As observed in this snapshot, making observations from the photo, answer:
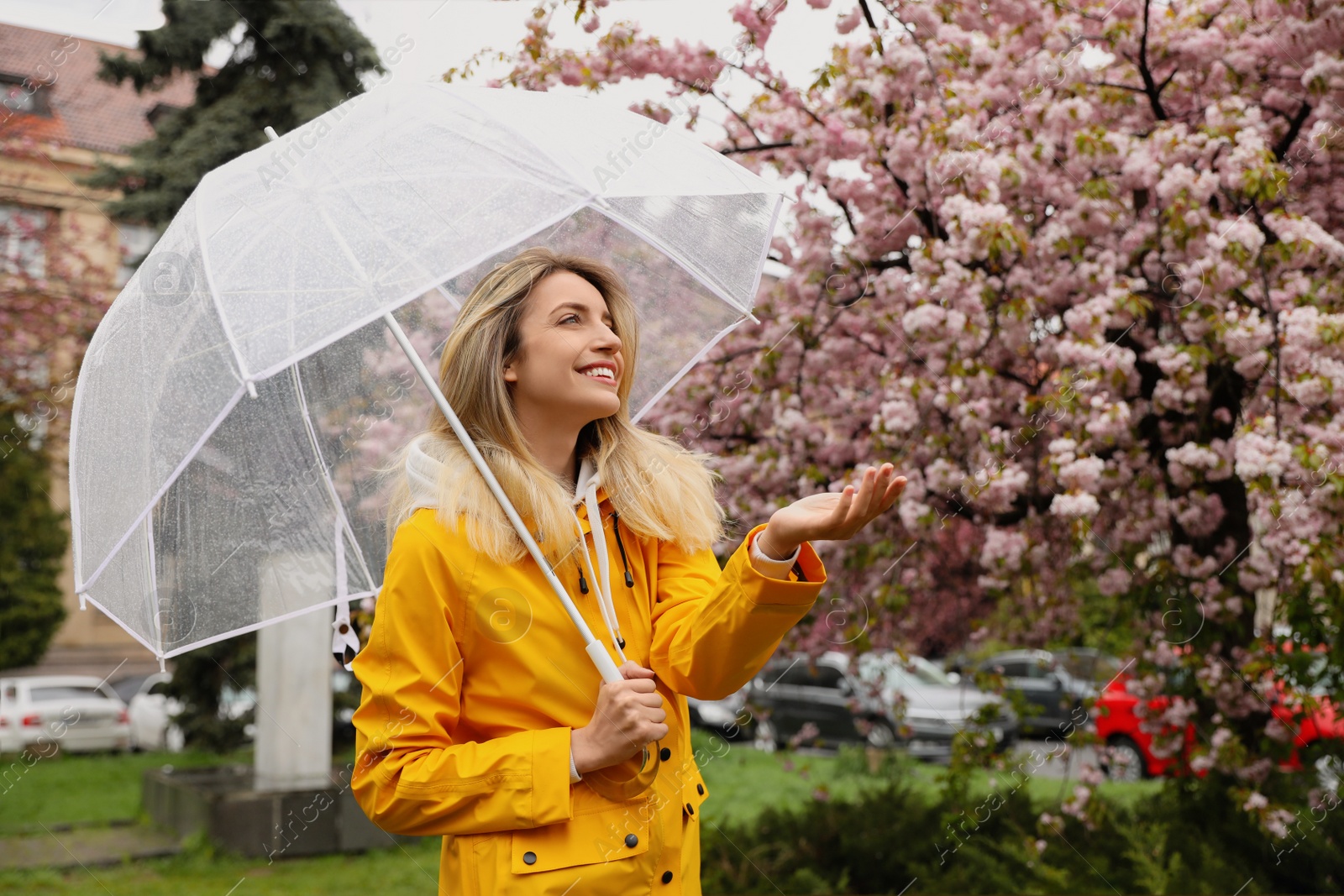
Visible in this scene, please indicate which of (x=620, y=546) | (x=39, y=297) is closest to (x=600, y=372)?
(x=620, y=546)

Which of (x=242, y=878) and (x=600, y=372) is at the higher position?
(x=600, y=372)

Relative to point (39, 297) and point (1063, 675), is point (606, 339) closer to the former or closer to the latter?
point (1063, 675)

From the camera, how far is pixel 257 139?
10273mm

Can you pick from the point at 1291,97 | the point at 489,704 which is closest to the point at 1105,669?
the point at 1291,97

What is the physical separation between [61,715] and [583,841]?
18.1m

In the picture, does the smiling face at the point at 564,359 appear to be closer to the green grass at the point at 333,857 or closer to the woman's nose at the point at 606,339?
the woman's nose at the point at 606,339

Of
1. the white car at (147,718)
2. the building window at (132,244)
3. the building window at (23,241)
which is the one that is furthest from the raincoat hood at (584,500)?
the white car at (147,718)

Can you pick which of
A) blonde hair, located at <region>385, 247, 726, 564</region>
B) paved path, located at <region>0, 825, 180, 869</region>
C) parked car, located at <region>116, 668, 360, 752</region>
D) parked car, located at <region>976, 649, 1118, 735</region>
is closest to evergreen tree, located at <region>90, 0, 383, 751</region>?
parked car, located at <region>116, 668, 360, 752</region>

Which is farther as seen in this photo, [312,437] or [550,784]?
[312,437]

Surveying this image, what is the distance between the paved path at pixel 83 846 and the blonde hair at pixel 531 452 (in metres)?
6.55

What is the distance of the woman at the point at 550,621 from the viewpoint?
172 cm

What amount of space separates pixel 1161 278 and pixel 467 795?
381 centimetres

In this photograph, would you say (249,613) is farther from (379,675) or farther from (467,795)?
(467,795)

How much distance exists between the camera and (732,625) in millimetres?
1771
